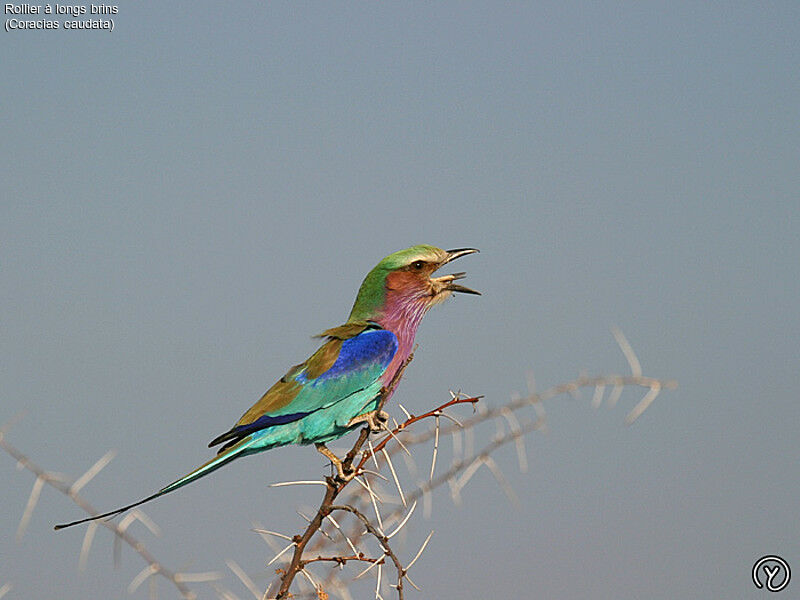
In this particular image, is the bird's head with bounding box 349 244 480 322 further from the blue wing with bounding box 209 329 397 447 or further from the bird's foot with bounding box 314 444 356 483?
the bird's foot with bounding box 314 444 356 483

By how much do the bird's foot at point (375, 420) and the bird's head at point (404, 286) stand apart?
2.04ft

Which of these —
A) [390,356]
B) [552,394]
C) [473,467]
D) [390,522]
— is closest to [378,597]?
[390,522]

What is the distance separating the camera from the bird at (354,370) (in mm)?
4176

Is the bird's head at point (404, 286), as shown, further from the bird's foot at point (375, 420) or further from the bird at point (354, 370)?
the bird's foot at point (375, 420)

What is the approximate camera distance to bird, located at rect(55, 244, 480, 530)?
4.18 meters

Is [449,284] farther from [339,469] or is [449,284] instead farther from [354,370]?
[339,469]

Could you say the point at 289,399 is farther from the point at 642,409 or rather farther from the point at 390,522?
the point at 642,409

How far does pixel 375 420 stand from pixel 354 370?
398 mm

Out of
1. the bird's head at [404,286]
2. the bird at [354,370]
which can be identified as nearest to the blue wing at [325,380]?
the bird at [354,370]

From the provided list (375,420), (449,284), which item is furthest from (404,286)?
(375,420)

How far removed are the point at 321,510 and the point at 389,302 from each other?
5.21 ft

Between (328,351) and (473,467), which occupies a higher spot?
(328,351)

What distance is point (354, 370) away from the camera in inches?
174

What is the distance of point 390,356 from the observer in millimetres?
4562
